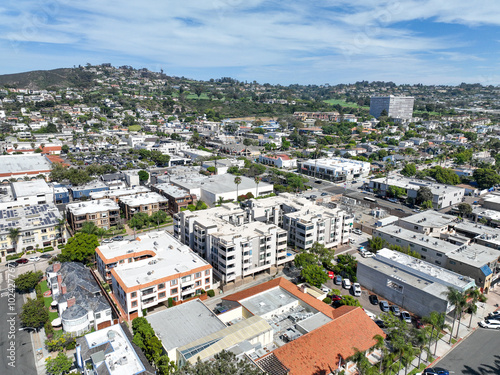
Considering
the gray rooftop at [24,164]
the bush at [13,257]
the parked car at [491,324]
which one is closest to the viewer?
the parked car at [491,324]

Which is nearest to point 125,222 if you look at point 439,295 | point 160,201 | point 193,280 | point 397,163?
point 160,201

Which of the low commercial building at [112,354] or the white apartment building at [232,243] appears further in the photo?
the white apartment building at [232,243]

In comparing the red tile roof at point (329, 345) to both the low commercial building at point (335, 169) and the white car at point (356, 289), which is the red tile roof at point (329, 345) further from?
the low commercial building at point (335, 169)

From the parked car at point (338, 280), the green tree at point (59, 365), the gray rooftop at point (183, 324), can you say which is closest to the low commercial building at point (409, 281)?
the parked car at point (338, 280)

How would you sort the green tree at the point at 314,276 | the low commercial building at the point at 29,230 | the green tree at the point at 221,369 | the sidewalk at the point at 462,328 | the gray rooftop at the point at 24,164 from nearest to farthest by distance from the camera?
the green tree at the point at 221,369
the sidewalk at the point at 462,328
the green tree at the point at 314,276
the low commercial building at the point at 29,230
the gray rooftop at the point at 24,164

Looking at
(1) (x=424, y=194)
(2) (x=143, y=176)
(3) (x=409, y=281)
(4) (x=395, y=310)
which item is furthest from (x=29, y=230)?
(1) (x=424, y=194)

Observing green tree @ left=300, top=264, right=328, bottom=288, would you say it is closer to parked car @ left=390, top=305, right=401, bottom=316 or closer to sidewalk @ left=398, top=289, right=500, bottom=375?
parked car @ left=390, top=305, right=401, bottom=316

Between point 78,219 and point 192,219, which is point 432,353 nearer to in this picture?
point 192,219
